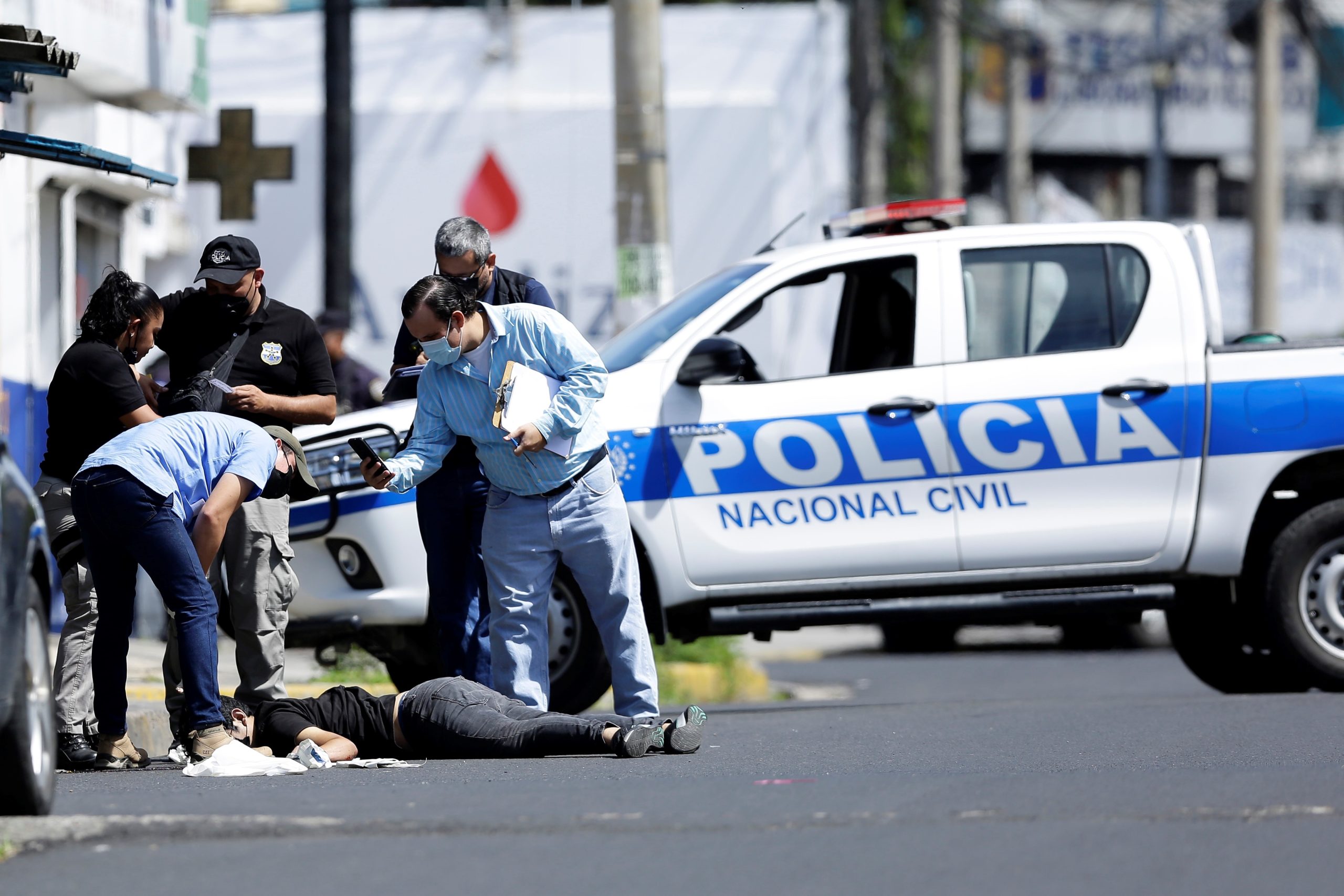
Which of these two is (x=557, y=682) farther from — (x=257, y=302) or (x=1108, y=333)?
(x=1108, y=333)

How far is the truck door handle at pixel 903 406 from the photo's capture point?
321 inches

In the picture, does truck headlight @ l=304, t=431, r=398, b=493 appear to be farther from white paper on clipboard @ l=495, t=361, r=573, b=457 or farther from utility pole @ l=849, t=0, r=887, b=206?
utility pole @ l=849, t=0, r=887, b=206

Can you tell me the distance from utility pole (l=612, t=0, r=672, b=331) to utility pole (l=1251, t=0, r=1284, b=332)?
11.6 metres

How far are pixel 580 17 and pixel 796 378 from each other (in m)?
13.5

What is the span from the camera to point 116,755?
22.1ft

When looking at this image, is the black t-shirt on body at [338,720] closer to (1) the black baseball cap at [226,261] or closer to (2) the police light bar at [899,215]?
(1) the black baseball cap at [226,261]

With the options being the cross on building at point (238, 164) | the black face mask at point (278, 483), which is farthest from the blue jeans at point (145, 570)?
the cross on building at point (238, 164)

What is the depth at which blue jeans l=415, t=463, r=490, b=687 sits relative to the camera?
7340mm

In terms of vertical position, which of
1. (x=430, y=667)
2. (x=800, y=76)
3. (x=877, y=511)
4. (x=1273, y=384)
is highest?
(x=800, y=76)

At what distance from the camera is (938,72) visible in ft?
70.2

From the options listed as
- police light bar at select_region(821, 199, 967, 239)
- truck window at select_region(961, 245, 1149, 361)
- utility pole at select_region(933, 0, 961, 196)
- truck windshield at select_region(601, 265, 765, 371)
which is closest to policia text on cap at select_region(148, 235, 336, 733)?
truck windshield at select_region(601, 265, 765, 371)

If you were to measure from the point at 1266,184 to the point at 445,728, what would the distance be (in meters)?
16.7

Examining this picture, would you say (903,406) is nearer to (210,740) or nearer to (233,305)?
(233,305)

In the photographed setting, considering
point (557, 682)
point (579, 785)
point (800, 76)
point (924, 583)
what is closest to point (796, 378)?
point (924, 583)
